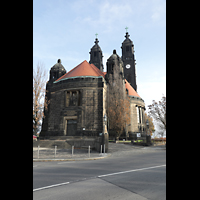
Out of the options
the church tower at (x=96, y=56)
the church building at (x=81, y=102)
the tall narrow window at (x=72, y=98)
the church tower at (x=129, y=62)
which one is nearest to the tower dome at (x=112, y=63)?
the church building at (x=81, y=102)

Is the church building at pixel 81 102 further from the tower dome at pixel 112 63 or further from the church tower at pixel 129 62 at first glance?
the church tower at pixel 129 62

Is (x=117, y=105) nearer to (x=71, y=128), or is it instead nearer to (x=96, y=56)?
(x=71, y=128)

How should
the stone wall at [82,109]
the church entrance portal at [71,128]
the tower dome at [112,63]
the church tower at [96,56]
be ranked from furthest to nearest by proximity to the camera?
the church tower at [96,56]
the tower dome at [112,63]
the church entrance portal at [71,128]
the stone wall at [82,109]

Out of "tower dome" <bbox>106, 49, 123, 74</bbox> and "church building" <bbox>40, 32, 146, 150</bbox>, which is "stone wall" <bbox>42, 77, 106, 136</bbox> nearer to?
"church building" <bbox>40, 32, 146, 150</bbox>

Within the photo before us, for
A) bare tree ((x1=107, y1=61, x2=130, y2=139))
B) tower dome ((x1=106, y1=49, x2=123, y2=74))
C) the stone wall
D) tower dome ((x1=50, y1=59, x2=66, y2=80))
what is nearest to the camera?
the stone wall

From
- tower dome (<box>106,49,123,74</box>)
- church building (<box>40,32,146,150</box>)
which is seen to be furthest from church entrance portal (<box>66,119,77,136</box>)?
tower dome (<box>106,49,123,74</box>)

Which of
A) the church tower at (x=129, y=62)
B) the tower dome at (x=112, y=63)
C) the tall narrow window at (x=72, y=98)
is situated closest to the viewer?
the tall narrow window at (x=72, y=98)

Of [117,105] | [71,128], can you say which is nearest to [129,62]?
[117,105]

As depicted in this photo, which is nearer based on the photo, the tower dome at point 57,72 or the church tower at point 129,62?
the tower dome at point 57,72

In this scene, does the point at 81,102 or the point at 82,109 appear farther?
the point at 81,102

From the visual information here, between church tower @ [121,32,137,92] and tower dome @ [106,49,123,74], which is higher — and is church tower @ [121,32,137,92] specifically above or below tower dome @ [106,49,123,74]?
above

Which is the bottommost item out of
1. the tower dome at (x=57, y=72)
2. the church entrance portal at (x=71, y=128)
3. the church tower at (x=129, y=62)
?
the church entrance portal at (x=71, y=128)

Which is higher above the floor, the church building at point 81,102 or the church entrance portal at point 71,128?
the church building at point 81,102
